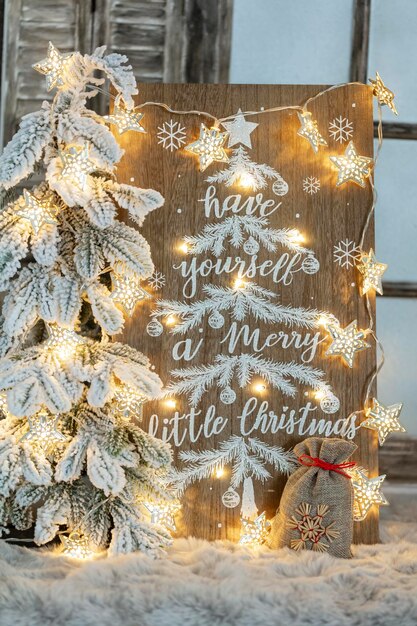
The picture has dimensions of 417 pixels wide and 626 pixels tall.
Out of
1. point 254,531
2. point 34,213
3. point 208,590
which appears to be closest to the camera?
point 208,590

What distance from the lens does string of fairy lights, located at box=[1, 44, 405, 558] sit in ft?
4.61

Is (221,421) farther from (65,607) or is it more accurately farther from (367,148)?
(367,148)

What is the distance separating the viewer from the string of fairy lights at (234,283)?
141 centimetres

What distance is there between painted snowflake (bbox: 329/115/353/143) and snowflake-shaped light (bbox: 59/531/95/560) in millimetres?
1058

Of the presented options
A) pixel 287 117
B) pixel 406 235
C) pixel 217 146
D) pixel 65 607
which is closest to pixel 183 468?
pixel 65 607

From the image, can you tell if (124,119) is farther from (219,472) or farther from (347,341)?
(219,472)

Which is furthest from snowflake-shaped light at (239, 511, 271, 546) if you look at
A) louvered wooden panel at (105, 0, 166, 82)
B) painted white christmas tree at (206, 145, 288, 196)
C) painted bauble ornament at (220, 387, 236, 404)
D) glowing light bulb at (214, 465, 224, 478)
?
louvered wooden panel at (105, 0, 166, 82)

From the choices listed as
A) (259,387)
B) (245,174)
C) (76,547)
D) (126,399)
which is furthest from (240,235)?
(76,547)

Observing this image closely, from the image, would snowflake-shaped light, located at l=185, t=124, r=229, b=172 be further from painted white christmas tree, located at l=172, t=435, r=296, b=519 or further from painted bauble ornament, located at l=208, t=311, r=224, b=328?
painted white christmas tree, located at l=172, t=435, r=296, b=519

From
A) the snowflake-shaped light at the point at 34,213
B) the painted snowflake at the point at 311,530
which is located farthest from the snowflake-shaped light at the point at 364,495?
the snowflake-shaped light at the point at 34,213

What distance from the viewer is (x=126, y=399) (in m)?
1.44

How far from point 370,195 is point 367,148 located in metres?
0.11

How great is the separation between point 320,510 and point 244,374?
0.34 m

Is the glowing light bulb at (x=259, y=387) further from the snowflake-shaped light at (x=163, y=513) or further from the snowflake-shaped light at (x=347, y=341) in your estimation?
the snowflake-shaped light at (x=163, y=513)
